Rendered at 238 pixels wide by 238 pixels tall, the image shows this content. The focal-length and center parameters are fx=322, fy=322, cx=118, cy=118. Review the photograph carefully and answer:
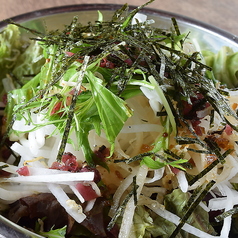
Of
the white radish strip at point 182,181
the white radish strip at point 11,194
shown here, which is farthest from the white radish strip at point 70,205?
the white radish strip at point 182,181

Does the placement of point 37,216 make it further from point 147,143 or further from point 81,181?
point 147,143

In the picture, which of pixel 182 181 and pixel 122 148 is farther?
pixel 122 148

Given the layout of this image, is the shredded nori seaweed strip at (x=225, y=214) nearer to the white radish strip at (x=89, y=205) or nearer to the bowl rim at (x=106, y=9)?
the white radish strip at (x=89, y=205)

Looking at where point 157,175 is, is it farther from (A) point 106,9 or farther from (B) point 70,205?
(A) point 106,9

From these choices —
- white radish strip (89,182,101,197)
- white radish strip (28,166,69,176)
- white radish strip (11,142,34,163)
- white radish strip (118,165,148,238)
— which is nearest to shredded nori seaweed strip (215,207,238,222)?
white radish strip (118,165,148,238)

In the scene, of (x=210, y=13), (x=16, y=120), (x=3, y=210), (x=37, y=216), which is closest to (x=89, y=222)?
(x=37, y=216)

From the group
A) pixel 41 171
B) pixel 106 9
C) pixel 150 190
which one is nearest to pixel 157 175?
pixel 150 190

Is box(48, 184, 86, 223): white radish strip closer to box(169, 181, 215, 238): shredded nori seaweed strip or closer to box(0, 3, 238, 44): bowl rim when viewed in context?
box(169, 181, 215, 238): shredded nori seaweed strip
